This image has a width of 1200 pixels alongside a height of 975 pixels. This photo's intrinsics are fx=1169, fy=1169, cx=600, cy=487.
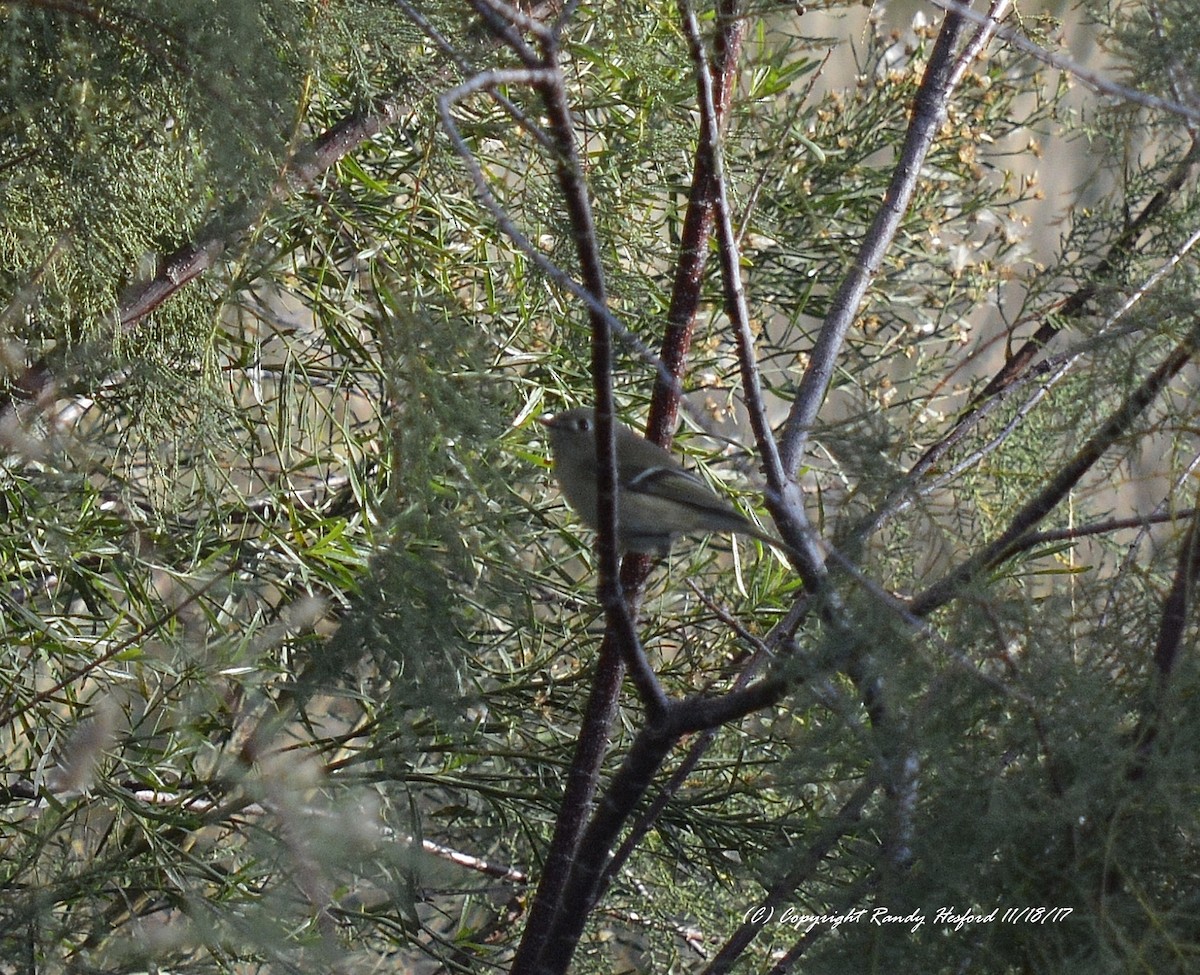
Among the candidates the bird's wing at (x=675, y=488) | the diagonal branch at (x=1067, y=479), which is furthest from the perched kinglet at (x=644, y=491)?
the diagonal branch at (x=1067, y=479)

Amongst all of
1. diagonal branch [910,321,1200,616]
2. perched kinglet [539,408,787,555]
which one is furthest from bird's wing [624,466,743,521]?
diagonal branch [910,321,1200,616]

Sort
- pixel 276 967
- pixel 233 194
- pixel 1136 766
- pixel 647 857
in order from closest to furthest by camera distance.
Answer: pixel 1136 766 < pixel 276 967 < pixel 233 194 < pixel 647 857

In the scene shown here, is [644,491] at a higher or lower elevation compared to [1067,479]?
higher

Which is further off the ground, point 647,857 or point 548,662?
point 548,662

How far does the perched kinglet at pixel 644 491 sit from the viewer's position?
144 cm

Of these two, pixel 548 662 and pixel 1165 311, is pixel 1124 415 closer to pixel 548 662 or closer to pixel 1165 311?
pixel 1165 311

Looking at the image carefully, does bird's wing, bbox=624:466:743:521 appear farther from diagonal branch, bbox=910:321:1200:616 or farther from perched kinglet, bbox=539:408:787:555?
diagonal branch, bbox=910:321:1200:616

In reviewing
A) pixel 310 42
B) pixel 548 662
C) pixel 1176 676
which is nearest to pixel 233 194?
pixel 310 42

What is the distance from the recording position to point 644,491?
1494mm

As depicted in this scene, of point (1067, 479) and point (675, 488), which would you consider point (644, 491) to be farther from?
point (1067, 479)

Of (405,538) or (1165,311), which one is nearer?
(1165,311)

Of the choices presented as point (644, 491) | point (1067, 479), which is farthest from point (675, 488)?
point (1067, 479)

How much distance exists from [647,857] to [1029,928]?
1.10 m

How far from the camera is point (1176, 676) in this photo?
2.27ft
